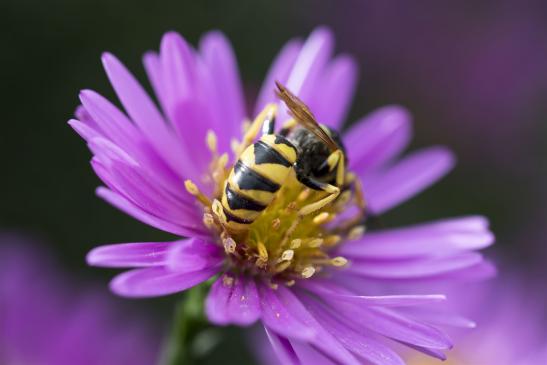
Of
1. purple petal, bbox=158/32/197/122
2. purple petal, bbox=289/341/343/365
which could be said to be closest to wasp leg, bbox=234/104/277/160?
purple petal, bbox=158/32/197/122

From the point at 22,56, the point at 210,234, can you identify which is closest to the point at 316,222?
the point at 210,234

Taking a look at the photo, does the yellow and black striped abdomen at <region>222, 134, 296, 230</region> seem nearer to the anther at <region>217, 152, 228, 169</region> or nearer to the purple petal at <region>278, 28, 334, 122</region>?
the anther at <region>217, 152, 228, 169</region>

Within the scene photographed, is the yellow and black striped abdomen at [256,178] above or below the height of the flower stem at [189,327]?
above

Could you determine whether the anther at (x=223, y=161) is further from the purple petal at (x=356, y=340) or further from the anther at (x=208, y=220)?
the purple petal at (x=356, y=340)

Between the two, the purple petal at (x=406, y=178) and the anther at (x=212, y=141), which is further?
the purple petal at (x=406, y=178)

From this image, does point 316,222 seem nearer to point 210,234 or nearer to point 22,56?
point 210,234

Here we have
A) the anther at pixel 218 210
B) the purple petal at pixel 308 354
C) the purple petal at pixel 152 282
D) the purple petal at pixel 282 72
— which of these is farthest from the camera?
the purple petal at pixel 282 72

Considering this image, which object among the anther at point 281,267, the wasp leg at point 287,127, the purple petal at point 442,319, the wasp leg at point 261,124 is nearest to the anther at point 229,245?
the anther at point 281,267

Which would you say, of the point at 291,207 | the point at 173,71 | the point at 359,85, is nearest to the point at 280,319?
the point at 291,207
